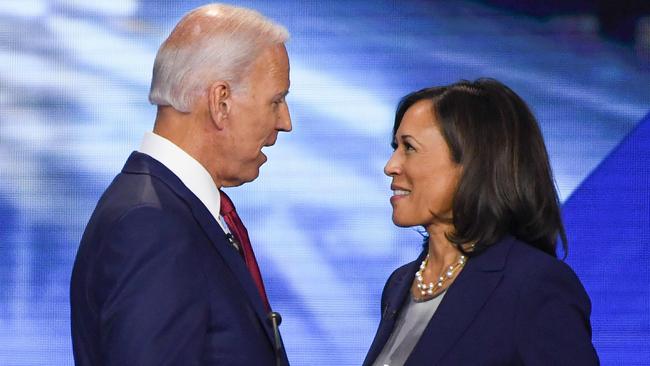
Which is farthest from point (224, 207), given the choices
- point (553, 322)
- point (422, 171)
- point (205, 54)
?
point (553, 322)

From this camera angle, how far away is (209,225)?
6.74 ft

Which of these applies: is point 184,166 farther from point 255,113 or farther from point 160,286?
point 160,286

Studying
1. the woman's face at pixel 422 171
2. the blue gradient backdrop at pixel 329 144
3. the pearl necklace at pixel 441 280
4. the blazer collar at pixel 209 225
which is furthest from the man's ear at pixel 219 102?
the blue gradient backdrop at pixel 329 144

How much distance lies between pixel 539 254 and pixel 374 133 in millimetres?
1761

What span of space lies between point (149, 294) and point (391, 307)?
850 millimetres

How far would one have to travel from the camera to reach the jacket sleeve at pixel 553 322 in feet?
7.09

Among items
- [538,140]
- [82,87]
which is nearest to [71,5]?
[82,87]

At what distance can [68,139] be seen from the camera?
4.04 meters

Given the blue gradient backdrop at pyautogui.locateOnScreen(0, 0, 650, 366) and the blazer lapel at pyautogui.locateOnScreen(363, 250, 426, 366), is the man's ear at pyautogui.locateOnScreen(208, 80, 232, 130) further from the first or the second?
the blue gradient backdrop at pyautogui.locateOnScreen(0, 0, 650, 366)

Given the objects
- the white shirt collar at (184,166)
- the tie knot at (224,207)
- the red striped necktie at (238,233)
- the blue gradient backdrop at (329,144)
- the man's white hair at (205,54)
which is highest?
the man's white hair at (205,54)

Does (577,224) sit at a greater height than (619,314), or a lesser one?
greater

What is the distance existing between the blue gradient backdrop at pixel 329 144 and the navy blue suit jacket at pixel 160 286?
6.35ft

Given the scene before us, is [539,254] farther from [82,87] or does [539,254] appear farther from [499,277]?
[82,87]

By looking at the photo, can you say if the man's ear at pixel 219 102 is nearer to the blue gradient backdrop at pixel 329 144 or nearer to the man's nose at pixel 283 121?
the man's nose at pixel 283 121
